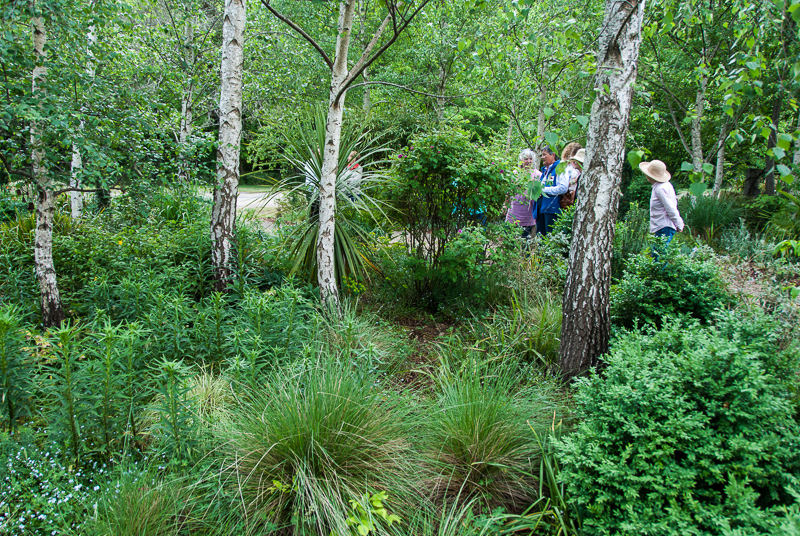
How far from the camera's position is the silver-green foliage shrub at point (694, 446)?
178 centimetres

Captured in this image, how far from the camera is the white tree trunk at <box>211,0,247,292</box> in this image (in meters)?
4.14

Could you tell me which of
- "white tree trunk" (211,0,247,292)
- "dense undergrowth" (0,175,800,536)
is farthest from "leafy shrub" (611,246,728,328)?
"white tree trunk" (211,0,247,292)

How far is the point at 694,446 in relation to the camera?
191 centimetres

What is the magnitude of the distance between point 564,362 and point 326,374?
5.39 ft

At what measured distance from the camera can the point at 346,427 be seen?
2371 millimetres

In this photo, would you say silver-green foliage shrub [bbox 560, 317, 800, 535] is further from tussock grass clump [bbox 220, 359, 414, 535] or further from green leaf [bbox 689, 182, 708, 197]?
tussock grass clump [bbox 220, 359, 414, 535]

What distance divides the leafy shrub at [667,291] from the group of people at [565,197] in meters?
1.60

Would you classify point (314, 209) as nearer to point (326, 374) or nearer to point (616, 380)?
point (326, 374)

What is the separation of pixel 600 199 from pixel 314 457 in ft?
7.59

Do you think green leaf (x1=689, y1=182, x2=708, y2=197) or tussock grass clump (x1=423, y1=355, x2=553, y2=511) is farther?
tussock grass clump (x1=423, y1=355, x2=553, y2=511)

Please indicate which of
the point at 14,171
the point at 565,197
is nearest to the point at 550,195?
the point at 565,197

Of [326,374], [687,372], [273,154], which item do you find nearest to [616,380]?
[687,372]

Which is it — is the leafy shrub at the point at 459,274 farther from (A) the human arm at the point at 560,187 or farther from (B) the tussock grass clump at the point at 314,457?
(B) the tussock grass clump at the point at 314,457

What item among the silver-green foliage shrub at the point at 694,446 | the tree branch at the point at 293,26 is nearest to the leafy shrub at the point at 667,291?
the silver-green foliage shrub at the point at 694,446
